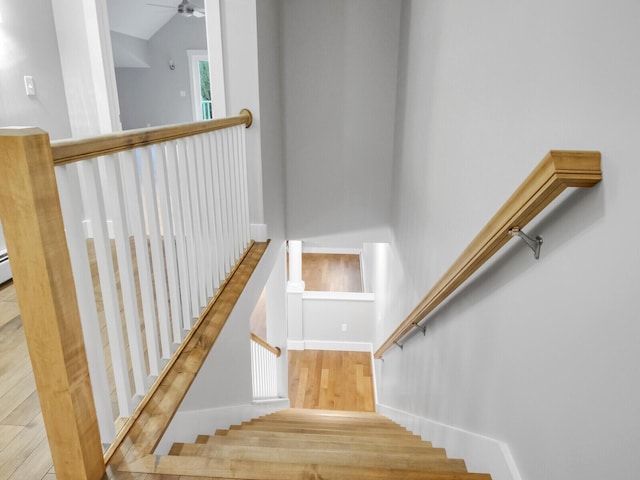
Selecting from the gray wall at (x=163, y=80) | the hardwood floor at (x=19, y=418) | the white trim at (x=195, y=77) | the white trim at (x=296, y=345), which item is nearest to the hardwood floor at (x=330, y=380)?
the white trim at (x=296, y=345)

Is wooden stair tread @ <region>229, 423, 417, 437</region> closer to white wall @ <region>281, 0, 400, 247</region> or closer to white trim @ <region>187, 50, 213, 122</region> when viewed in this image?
white wall @ <region>281, 0, 400, 247</region>

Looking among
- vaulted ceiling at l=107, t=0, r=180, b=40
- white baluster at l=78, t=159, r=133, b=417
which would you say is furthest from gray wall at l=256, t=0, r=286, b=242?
vaulted ceiling at l=107, t=0, r=180, b=40

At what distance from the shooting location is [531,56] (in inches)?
46.8

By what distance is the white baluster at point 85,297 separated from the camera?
43.1 inches

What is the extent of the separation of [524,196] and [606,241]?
216 mm

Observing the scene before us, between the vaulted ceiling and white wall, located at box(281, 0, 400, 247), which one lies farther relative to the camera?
the vaulted ceiling

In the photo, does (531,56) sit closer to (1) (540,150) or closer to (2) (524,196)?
(1) (540,150)

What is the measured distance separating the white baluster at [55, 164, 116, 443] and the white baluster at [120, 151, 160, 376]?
0.19 metres

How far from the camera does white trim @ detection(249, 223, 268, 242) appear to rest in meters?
3.19

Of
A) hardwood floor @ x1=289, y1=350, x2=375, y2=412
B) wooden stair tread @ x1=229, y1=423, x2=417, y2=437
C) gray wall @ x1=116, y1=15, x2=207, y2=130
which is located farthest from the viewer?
gray wall @ x1=116, y1=15, x2=207, y2=130

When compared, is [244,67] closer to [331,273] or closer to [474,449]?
[474,449]

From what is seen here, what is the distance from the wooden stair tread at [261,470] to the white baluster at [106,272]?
24cm

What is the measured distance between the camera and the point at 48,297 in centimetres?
101

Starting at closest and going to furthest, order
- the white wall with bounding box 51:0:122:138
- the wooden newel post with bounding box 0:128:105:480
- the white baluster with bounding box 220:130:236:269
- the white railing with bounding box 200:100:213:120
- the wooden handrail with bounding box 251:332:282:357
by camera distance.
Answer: the wooden newel post with bounding box 0:128:105:480 < the white baluster with bounding box 220:130:236:269 < the white wall with bounding box 51:0:122:138 < the wooden handrail with bounding box 251:332:282:357 < the white railing with bounding box 200:100:213:120
